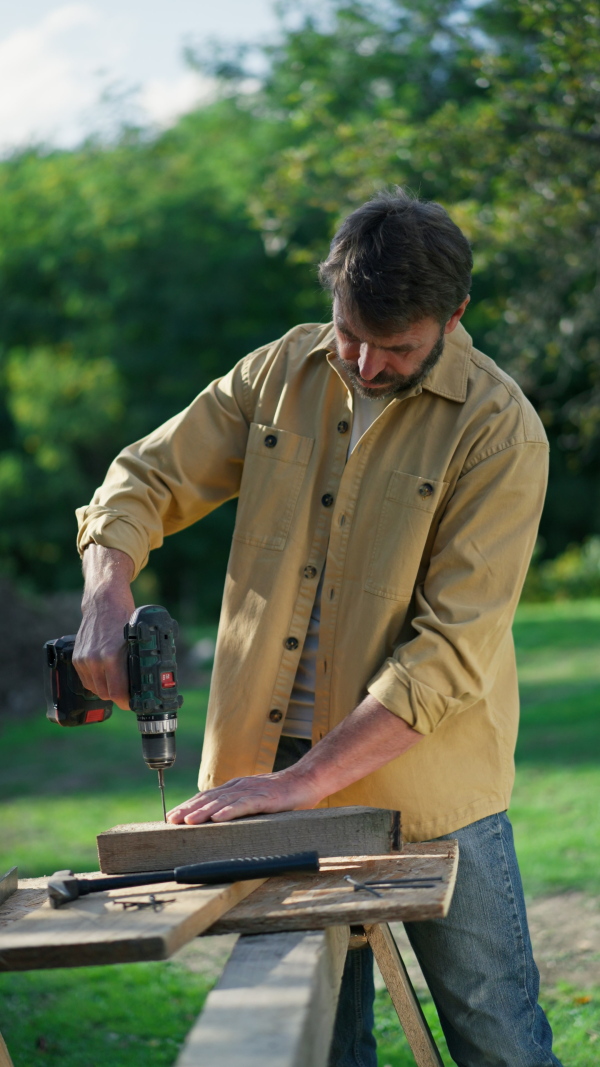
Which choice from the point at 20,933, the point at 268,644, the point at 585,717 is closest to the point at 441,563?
the point at 268,644

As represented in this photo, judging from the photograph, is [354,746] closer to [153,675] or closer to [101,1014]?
[153,675]

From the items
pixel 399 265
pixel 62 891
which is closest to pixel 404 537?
pixel 399 265

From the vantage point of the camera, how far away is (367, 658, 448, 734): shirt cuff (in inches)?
97.2

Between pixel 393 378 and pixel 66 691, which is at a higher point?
pixel 393 378

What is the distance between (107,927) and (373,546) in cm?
115

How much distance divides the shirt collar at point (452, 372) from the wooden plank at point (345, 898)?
1.12 metres

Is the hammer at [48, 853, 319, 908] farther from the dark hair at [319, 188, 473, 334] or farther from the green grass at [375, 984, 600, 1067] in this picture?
the green grass at [375, 984, 600, 1067]

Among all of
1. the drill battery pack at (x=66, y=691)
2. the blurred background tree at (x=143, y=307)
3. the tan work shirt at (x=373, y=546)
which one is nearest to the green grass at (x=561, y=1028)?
the tan work shirt at (x=373, y=546)

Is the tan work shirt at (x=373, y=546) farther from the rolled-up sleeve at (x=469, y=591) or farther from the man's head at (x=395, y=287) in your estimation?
the man's head at (x=395, y=287)

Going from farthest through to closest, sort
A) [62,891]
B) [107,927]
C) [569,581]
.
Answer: [569,581]
[62,891]
[107,927]

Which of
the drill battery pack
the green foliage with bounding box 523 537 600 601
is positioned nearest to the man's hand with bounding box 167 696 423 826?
the drill battery pack

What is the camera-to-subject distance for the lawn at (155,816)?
14.2 feet

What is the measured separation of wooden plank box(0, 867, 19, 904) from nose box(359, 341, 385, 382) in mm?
1419

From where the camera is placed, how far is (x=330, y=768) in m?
2.48
